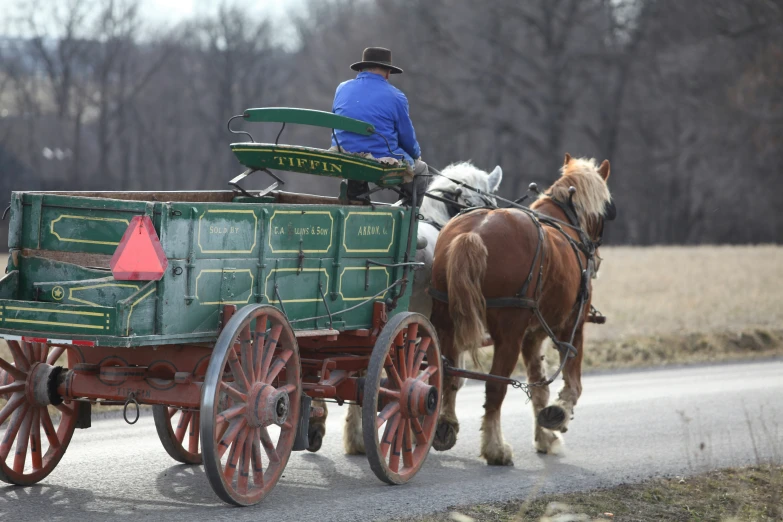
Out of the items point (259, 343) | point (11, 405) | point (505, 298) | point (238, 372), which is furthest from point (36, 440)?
point (505, 298)

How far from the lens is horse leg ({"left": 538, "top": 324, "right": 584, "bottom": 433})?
7555 mm

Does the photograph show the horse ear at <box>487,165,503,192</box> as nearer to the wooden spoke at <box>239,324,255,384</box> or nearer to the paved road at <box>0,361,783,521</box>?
the paved road at <box>0,361,783,521</box>

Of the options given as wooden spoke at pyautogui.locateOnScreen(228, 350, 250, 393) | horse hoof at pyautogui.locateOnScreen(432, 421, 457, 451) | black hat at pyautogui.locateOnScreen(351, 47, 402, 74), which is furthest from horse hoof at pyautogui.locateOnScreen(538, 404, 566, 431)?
wooden spoke at pyautogui.locateOnScreen(228, 350, 250, 393)

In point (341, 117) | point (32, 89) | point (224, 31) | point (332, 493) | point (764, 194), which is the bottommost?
point (332, 493)

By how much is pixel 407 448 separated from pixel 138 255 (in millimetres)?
2356

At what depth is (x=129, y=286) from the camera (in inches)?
206

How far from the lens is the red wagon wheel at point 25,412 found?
19.8 feet

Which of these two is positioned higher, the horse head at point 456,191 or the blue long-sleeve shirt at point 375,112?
the blue long-sleeve shirt at point 375,112

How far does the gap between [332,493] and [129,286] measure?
1961 millimetres

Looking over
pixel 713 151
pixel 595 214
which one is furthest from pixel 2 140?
pixel 595 214

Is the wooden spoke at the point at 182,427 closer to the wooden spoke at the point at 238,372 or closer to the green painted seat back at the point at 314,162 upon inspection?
the wooden spoke at the point at 238,372

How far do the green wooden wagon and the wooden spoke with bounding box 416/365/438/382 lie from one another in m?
0.02

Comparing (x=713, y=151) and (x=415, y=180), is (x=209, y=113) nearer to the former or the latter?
(x=713, y=151)

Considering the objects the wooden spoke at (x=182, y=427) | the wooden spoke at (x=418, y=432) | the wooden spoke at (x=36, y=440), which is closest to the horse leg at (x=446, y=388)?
the wooden spoke at (x=418, y=432)
